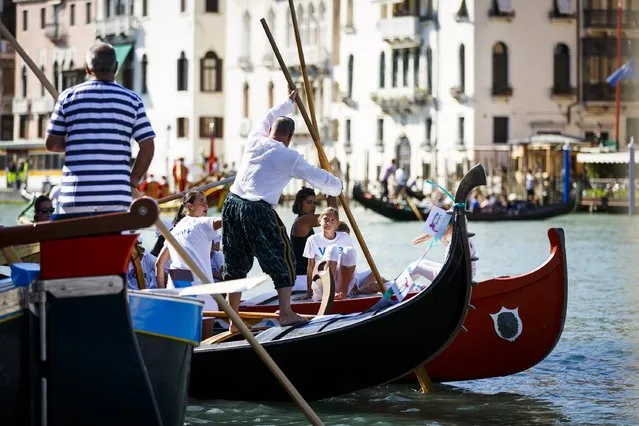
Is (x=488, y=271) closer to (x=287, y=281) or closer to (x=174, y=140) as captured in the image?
(x=287, y=281)

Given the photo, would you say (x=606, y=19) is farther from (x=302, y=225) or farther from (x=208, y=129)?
(x=302, y=225)

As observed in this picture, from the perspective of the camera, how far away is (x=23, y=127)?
40.6m

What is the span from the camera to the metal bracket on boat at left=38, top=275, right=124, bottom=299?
4.11 m

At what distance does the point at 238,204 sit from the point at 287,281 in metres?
0.31

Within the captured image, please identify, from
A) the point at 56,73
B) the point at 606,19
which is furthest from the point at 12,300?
the point at 56,73

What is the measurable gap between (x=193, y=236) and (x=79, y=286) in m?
2.07

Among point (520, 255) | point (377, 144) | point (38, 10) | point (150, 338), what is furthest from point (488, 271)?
point (38, 10)

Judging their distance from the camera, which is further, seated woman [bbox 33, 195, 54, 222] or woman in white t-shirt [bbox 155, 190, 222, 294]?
seated woman [bbox 33, 195, 54, 222]

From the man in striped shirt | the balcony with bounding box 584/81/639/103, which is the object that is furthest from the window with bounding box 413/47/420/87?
the man in striped shirt

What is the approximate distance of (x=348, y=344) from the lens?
5707mm

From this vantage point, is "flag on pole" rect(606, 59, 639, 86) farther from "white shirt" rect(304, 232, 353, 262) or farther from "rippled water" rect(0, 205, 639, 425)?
"white shirt" rect(304, 232, 353, 262)

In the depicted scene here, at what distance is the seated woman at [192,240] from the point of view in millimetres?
6168

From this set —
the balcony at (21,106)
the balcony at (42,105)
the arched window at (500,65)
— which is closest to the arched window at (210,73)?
the balcony at (42,105)

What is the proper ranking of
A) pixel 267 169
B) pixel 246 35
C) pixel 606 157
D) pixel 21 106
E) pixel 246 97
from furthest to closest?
pixel 21 106 < pixel 246 35 < pixel 246 97 < pixel 606 157 < pixel 267 169
